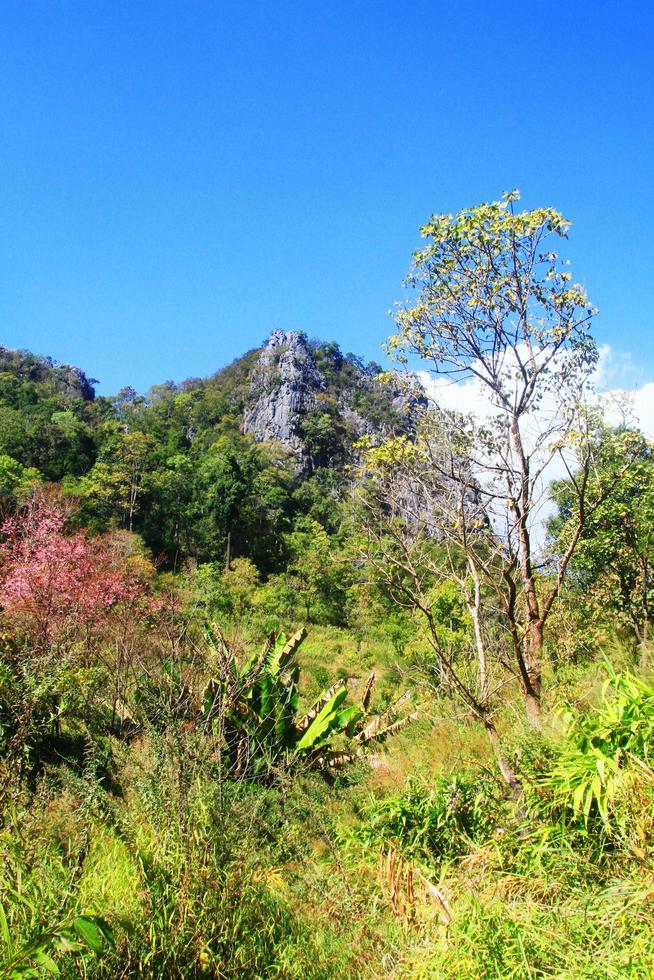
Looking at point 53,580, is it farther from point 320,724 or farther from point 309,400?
point 309,400

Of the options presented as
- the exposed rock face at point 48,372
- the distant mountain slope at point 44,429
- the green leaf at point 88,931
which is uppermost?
the exposed rock face at point 48,372

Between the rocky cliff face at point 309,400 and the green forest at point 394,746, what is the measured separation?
134 ft

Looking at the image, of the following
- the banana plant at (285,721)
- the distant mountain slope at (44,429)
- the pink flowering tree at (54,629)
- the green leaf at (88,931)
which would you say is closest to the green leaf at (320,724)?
the banana plant at (285,721)

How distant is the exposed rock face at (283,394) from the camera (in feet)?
184

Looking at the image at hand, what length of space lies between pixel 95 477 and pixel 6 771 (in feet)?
96.1

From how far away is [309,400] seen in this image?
59469mm

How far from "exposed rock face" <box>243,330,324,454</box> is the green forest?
42101 mm

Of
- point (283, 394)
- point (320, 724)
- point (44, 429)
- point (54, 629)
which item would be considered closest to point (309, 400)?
point (283, 394)

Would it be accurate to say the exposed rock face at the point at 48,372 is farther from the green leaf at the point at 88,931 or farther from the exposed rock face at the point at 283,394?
the green leaf at the point at 88,931

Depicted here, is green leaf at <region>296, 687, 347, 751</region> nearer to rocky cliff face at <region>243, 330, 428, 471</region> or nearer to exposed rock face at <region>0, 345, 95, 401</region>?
rocky cliff face at <region>243, 330, 428, 471</region>

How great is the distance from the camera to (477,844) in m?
3.20

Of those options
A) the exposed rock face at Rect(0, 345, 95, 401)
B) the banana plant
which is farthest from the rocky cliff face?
the banana plant

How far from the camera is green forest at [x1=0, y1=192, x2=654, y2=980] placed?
2.20 m

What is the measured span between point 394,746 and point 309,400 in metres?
54.0
